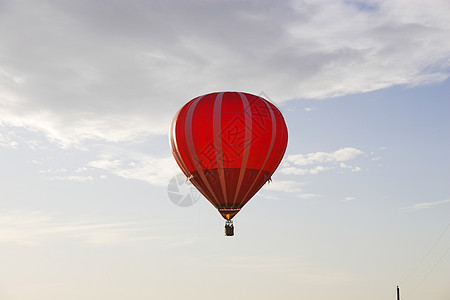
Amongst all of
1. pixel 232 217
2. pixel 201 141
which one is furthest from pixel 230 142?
pixel 232 217

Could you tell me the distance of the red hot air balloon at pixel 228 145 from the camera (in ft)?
172

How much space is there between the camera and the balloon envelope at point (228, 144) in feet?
172

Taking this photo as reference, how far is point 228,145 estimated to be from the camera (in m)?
52.5

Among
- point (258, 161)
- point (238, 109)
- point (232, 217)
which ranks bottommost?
point (232, 217)

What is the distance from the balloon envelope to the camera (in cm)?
5250

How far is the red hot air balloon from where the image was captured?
52500mm

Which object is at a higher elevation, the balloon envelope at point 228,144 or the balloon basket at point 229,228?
the balloon envelope at point 228,144

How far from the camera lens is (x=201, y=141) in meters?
52.8

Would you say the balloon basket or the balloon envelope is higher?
the balloon envelope

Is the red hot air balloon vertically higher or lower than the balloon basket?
higher

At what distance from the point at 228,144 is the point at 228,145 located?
0.07 m

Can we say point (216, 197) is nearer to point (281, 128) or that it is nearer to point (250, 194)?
point (250, 194)

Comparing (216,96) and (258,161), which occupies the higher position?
(216,96)

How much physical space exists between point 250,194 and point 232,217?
86.7 inches
